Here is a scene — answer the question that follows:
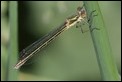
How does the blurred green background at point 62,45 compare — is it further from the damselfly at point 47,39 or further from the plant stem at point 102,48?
the plant stem at point 102,48

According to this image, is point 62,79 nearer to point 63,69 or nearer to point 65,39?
point 63,69

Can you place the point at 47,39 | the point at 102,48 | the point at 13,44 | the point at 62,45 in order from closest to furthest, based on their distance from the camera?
the point at 102,48, the point at 13,44, the point at 47,39, the point at 62,45

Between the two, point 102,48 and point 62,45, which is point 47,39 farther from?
point 102,48

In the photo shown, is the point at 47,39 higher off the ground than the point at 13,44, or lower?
higher

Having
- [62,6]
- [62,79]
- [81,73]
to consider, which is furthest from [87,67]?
[62,6]

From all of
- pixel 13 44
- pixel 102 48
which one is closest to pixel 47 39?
pixel 13 44

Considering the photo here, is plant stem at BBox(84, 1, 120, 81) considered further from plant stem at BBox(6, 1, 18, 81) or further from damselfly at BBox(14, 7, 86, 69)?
damselfly at BBox(14, 7, 86, 69)
